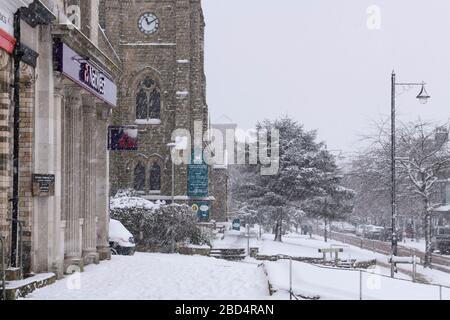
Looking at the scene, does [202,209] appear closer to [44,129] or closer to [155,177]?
[155,177]

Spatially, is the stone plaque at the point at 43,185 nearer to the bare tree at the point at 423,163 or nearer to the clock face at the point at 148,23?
the bare tree at the point at 423,163

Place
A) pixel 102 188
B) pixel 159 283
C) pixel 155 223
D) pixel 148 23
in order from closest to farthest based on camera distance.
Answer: pixel 159 283 < pixel 102 188 < pixel 155 223 < pixel 148 23

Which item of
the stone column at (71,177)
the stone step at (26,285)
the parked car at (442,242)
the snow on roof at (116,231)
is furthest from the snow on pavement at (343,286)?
the parked car at (442,242)

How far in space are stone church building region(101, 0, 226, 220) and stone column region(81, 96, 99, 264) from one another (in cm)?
2531

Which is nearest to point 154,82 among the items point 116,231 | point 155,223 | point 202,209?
point 202,209

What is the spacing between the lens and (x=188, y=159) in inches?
1818

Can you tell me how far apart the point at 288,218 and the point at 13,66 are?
33594 mm

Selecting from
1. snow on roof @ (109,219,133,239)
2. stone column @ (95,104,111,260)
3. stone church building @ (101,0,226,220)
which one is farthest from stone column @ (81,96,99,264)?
stone church building @ (101,0,226,220)

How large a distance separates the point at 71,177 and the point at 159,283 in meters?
3.98

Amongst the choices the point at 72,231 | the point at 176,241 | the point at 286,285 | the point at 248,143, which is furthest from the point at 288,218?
the point at 286,285

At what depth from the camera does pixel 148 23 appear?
48594 millimetres

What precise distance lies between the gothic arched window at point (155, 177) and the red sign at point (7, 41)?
33353 mm

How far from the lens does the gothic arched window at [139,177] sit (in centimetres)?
4709

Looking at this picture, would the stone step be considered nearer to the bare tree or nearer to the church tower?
the bare tree
